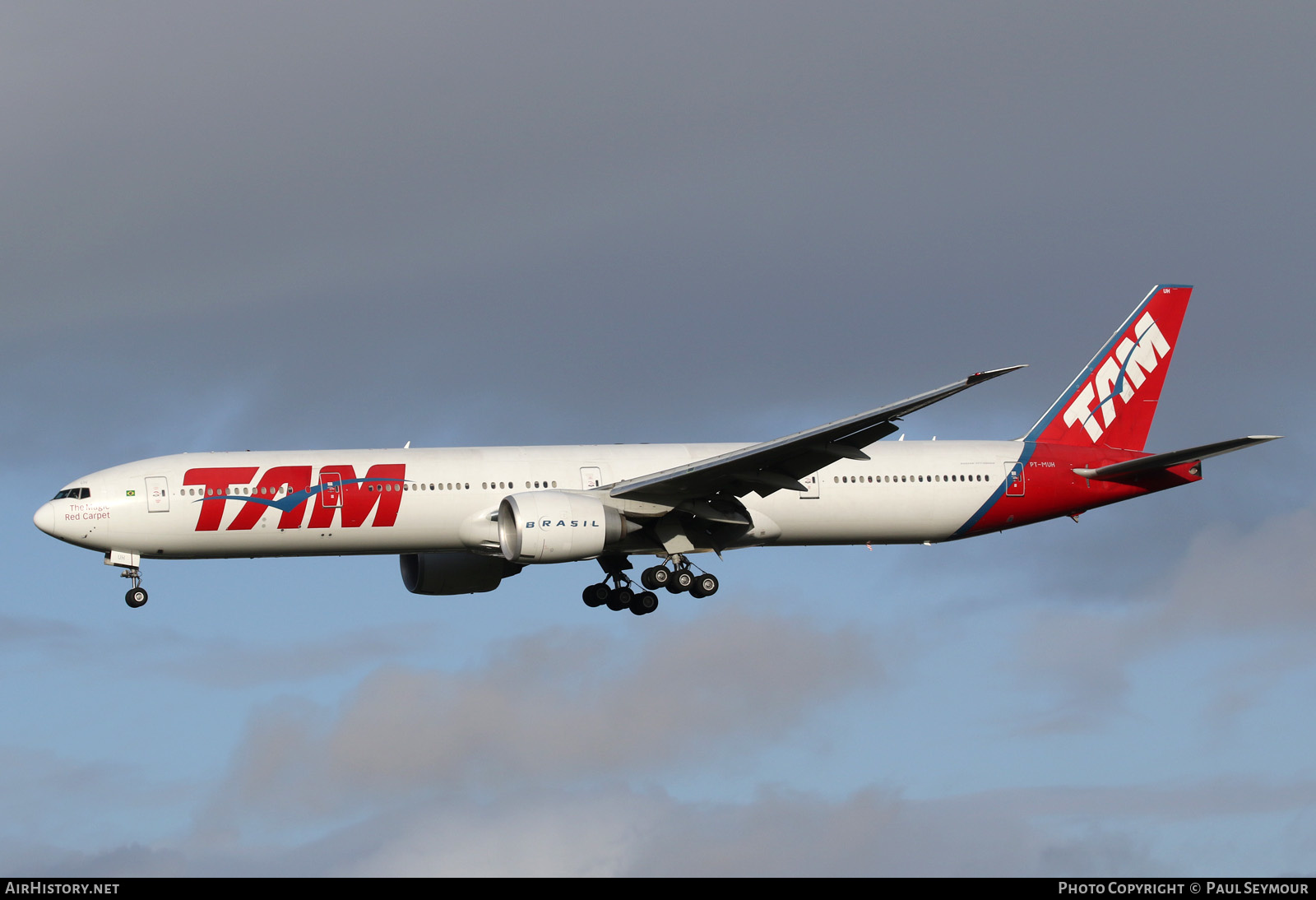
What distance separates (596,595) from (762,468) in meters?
7.66

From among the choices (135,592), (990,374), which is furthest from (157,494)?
(990,374)

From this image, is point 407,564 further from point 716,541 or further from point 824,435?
point 824,435

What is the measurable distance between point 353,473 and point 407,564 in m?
6.79

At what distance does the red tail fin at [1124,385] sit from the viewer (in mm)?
47250

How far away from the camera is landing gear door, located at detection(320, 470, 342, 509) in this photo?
40.6 meters

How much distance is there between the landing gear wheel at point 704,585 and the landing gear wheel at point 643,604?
2226 mm

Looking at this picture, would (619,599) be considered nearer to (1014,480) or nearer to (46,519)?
A: (1014,480)

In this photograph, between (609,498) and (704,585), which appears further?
(704,585)

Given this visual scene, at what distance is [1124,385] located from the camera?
159ft

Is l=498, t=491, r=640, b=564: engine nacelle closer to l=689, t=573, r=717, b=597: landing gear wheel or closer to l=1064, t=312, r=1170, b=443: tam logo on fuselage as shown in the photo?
l=689, t=573, r=717, b=597: landing gear wheel

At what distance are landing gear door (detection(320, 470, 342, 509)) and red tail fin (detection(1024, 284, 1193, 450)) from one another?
65.1ft

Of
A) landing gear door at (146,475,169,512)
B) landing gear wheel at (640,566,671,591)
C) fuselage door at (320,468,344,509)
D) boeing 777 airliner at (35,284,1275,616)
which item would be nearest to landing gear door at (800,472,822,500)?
boeing 777 airliner at (35,284,1275,616)

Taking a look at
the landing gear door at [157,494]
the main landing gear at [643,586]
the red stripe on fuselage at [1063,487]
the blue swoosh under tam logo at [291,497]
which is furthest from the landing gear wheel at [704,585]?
the landing gear door at [157,494]

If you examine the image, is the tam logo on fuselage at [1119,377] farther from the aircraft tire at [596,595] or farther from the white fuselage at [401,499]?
the aircraft tire at [596,595]
